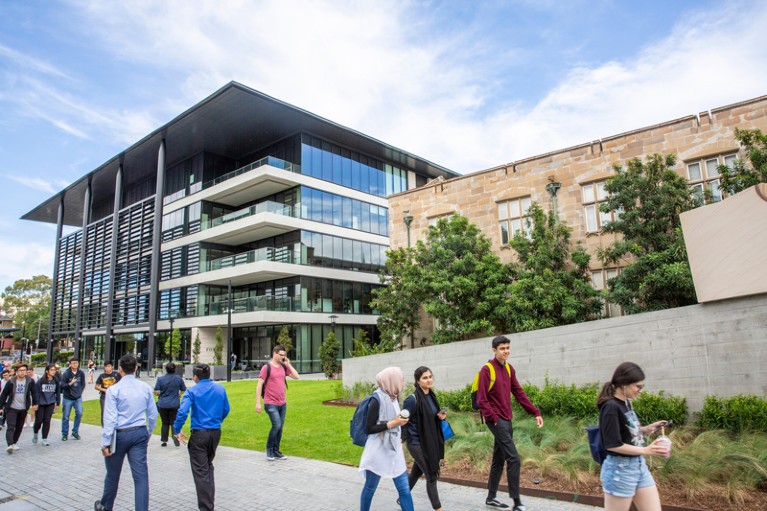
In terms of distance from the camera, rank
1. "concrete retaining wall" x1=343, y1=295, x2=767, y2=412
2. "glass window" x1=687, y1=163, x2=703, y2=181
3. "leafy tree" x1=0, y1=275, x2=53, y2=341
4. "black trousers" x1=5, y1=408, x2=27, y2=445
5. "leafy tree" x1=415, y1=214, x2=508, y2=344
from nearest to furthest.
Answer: "concrete retaining wall" x1=343, y1=295, x2=767, y2=412 < "black trousers" x1=5, y1=408, x2=27, y2=445 < "glass window" x1=687, y1=163, x2=703, y2=181 < "leafy tree" x1=415, y1=214, x2=508, y2=344 < "leafy tree" x1=0, y1=275, x2=53, y2=341

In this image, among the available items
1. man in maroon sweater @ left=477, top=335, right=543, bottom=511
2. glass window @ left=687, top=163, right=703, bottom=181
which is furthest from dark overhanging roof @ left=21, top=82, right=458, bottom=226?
man in maroon sweater @ left=477, top=335, right=543, bottom=511

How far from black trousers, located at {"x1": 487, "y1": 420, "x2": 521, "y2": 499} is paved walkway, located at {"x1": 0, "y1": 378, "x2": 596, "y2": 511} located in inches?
16.2

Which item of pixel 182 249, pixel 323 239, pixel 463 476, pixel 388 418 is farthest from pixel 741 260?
pixel 182 249

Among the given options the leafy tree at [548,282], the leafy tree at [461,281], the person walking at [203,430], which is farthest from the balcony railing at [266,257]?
the person walking at [203,430]

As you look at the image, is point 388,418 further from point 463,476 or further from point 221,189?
point 221,189

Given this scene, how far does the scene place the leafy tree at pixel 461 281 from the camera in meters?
16.6

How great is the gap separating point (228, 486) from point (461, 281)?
34.8ft

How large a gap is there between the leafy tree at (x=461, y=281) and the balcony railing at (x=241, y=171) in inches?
801

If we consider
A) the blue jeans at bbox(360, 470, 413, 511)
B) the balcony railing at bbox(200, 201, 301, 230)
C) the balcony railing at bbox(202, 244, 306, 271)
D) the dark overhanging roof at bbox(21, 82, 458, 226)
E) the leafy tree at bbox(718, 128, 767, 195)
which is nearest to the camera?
the blue jeans at bbox(360, 470, 413, 511)

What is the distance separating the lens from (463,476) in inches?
298

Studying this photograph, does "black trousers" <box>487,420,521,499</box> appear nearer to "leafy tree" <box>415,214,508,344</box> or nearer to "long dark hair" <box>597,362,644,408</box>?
"long dark hair" <box>597,362,644,408</box>

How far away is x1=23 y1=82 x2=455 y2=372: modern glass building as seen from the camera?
1403 inches

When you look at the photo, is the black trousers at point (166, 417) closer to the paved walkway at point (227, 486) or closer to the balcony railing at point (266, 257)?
the paved walkway at point (227, 486)

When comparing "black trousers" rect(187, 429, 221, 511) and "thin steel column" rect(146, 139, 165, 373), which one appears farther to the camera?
"thin steel column" rect(146, 139, 165, 373)
